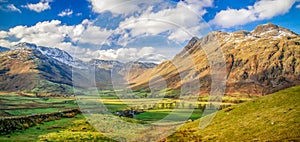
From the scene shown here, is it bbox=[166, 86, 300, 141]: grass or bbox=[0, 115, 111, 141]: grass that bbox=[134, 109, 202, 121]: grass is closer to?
bbox=[166, 86, 300, 141]: grass

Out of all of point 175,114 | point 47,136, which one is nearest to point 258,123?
point 175,114

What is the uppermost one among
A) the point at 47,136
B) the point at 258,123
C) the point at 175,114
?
the point at 175,114

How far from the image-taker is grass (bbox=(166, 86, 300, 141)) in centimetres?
2947

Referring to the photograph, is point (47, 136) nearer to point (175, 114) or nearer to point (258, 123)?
point (258, 123)

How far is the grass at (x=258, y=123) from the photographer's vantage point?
96.7 ft

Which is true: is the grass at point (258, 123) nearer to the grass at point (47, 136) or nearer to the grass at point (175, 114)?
the grass at point (175, 114)

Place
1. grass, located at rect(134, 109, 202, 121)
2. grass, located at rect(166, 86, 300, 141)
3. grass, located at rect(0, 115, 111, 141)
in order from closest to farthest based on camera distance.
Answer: grass, located at rect(134, 109, 202, 121), grass, located at rect(166, 86, 300, 141), grass, located at rect(0, 115, 111, 141)

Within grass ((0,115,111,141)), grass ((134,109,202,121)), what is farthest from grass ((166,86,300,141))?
grass ((0,115,111,141))

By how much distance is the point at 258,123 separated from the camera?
3506cm

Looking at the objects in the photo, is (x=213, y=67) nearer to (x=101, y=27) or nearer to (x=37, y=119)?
(x=101, y=27)

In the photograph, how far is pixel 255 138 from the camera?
97.7 feet

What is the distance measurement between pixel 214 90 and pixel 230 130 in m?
25.1

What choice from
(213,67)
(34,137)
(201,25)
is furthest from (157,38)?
(34,137)

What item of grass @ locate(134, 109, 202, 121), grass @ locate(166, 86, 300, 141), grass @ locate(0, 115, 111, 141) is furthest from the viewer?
grass @ locate(0, 115, 111, 141)
